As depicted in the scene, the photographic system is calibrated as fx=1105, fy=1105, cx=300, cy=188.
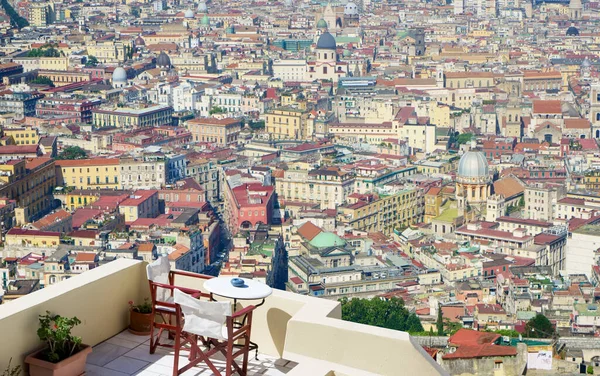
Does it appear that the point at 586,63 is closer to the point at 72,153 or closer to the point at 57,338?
the point at 72,153

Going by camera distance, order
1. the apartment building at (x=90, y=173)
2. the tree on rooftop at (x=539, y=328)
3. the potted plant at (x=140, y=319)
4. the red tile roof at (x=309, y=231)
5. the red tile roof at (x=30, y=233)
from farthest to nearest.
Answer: the apartment building at (x=90, y=173) → the red tile roof at (x=309, y=231) → the red tile roof at (x=30, y=233) → the tree on rooftop at (x=539, y=328) → the potted plant at (x=140, y=319)

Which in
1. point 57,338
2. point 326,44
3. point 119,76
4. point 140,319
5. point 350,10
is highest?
point 57,338

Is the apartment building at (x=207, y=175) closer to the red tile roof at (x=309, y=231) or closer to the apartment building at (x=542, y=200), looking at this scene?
the red tile roof at (x=309, y=231)

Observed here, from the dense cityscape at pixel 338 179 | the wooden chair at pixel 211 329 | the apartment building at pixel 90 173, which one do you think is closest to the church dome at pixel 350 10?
the dense cityscape at pixel 338 179

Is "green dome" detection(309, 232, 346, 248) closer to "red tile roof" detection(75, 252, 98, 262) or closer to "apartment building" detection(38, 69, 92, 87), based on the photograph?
"red tile roof" detection(75, 252, 98, 262)

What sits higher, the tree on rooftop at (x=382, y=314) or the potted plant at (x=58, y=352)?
the potted plant at (x=58, y=352)

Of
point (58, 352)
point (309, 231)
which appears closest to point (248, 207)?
point (309, 231)
